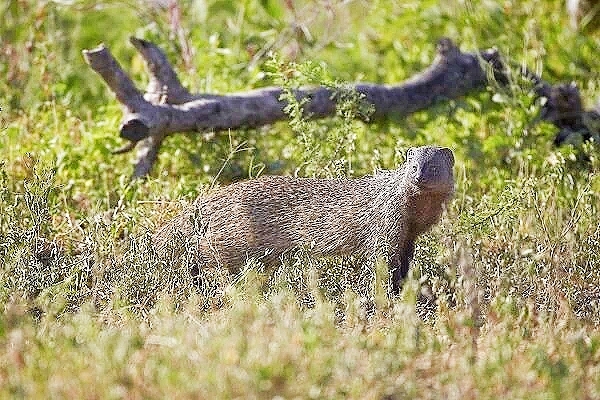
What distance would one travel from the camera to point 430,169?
4125 mm

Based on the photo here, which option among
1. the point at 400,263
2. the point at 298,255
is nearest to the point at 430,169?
the point at 400,263

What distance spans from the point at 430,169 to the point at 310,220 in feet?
1.97

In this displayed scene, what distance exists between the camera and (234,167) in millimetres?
5660

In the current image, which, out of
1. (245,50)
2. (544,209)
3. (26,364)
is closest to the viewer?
(26,364)

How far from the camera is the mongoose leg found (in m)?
4.33

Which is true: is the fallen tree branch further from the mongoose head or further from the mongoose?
the mongoose head

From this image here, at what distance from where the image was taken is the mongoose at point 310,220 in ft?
14.2

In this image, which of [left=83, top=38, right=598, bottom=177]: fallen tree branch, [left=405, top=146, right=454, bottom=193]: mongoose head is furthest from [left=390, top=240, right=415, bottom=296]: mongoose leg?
[left=83, top=38, right=598, bottom=177]: fallen tree branch

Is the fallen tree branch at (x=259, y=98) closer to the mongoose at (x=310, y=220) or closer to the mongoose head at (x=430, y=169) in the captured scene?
the mongoose at (x=310, y=220)

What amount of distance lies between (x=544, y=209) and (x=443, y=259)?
0.66m

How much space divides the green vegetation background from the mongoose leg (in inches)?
3.6

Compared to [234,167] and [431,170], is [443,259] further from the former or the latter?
[234,167]

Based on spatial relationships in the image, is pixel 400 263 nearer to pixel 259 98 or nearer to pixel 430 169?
pixel 430 169

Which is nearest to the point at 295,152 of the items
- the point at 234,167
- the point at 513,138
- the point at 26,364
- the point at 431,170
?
the point at 234,167
